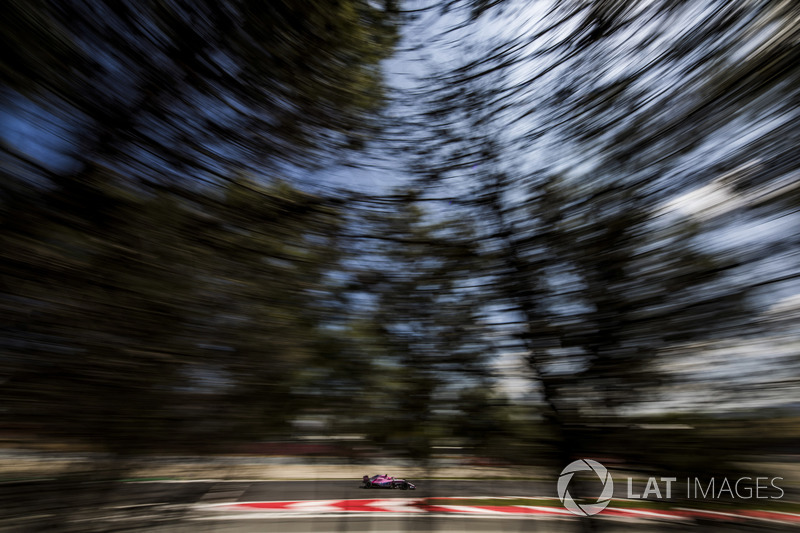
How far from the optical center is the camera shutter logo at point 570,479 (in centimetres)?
77

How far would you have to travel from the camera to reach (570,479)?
0.80 m

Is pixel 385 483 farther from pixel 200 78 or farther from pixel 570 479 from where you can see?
pixel 200 78

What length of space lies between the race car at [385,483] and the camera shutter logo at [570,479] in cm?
32

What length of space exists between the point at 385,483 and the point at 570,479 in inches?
16.0

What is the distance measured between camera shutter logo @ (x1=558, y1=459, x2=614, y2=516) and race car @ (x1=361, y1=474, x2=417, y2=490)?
1.06ft

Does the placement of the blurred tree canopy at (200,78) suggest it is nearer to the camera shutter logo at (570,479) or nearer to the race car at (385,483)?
the race car at (385,483)

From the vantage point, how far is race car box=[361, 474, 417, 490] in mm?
860

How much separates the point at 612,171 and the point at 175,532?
117 centimetres

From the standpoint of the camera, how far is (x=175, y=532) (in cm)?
74

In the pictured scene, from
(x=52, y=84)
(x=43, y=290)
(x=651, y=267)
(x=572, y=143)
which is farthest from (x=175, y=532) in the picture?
(x=572, y=143)

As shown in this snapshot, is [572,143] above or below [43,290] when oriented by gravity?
above

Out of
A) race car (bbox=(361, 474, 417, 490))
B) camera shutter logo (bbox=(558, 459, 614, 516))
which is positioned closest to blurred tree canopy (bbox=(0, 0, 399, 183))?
race car (bbox=(361, 474, 417, 490))

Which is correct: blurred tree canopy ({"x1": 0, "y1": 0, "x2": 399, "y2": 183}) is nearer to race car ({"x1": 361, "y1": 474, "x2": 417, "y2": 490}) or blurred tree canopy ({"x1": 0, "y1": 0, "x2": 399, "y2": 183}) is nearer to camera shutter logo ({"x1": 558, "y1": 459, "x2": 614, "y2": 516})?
race car ({"x1": 361, "y1": 474, "x2": 417, "y2": 490})

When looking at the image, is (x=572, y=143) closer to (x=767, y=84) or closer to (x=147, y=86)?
(x=767, y=84)
